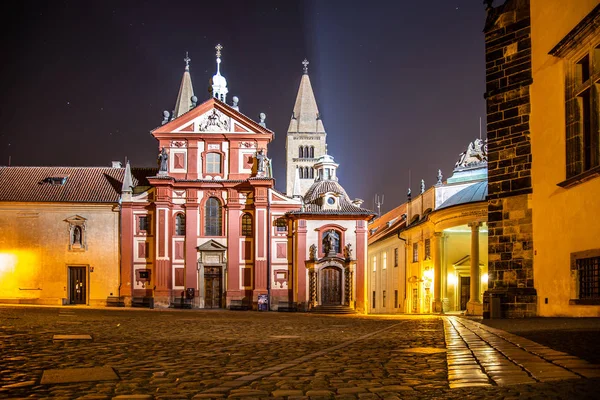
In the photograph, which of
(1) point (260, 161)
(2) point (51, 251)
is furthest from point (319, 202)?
(2) point (51, 251)

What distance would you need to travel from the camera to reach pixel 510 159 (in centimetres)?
1828

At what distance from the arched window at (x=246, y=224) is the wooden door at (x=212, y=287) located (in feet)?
10.2

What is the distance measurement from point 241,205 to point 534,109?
3269cm

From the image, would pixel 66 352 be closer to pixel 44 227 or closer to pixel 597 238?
pixel 597 238

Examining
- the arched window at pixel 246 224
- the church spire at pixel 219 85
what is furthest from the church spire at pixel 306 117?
the arched window at pixel 246 224

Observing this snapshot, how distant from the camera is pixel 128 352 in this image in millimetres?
10094

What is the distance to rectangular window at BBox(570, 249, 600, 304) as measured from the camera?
1466cm

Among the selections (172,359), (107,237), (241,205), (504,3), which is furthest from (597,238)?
(107,237)

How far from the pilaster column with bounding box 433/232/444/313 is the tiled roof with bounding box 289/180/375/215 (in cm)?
757

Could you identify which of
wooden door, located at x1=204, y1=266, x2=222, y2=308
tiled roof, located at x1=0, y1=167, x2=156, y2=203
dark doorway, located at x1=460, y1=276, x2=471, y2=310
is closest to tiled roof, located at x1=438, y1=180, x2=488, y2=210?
dark doorway, located at x1=460, y1=276, x2=471, y2=310

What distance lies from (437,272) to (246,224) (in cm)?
1417

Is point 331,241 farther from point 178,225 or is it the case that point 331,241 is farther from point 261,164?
point 178,225

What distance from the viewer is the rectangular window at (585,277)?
48.1 ft

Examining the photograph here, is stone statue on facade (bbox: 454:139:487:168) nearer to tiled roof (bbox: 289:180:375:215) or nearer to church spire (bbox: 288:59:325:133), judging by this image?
tiled roof (bbox: 289:180:375:215)
